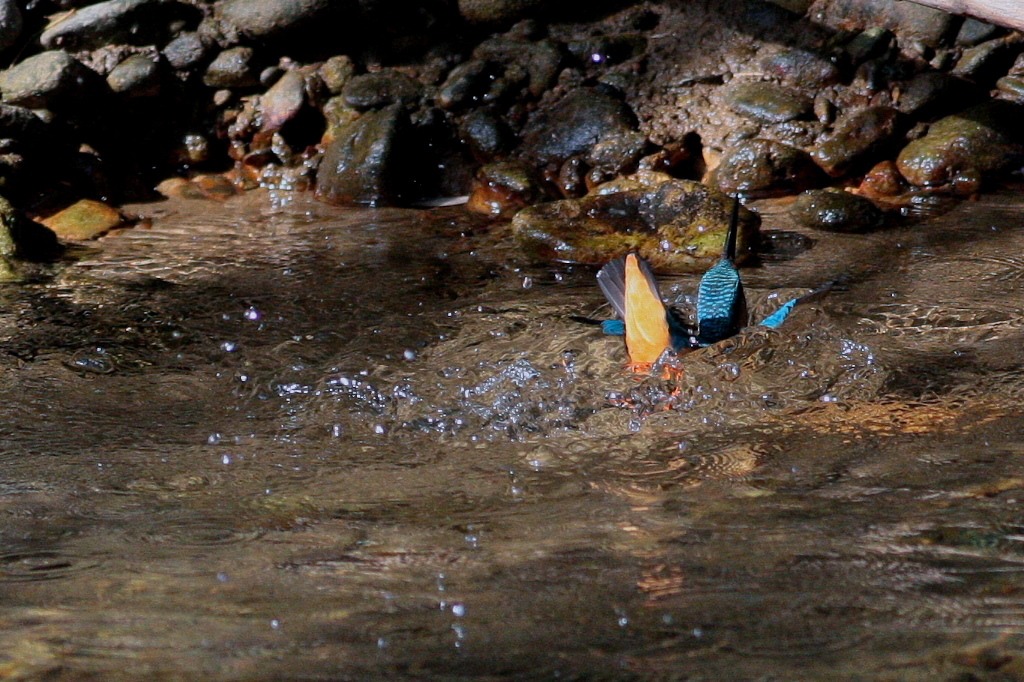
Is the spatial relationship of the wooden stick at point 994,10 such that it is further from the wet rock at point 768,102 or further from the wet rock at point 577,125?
the wet rock at point 577,125

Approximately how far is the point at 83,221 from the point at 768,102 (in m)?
4.13

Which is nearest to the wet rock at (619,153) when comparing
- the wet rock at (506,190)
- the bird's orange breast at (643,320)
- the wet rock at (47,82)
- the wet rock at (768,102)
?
the wet rock at (506,190)

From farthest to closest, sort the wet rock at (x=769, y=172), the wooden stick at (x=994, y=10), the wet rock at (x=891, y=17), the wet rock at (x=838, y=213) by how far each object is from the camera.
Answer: the wet rock at (x=891, y=17) → the wet rock at (x=769, y=172) → the wet rock at (x=838, y=213) → the wooden stick at (x=994, y=10)

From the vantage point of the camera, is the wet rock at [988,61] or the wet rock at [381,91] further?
the wet rock at [381,91]

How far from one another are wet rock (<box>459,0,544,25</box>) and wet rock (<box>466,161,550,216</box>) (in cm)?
131

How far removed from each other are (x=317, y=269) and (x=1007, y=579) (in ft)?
12.4

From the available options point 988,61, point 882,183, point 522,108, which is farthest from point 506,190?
point 988,61

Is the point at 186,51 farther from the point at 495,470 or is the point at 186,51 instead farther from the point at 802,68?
the point at 495,470

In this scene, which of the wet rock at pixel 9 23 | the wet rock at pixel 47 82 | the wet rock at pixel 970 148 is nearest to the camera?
the wet rock at pixel 970 148

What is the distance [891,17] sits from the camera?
606cm

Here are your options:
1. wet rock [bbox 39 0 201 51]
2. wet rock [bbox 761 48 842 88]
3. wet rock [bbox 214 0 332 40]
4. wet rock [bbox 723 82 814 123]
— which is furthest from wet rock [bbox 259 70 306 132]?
wet rock [bbox 761 48 842 88]

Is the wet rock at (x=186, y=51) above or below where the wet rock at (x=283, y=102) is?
above

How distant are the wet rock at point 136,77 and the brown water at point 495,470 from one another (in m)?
1.74

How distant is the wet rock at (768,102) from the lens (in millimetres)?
5836
